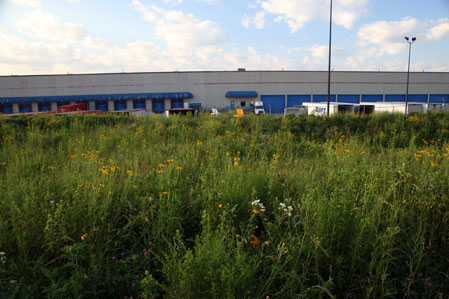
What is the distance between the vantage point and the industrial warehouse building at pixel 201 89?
43250 millimetres

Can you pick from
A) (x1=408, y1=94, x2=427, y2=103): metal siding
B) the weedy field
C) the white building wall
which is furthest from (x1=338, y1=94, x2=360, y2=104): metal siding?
the weedy field

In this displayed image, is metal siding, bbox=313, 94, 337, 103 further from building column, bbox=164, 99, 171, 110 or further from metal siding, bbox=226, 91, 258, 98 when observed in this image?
building column, bbox=164, 99, 171, 110

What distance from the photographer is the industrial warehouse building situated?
43.2 metres

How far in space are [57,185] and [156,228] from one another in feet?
6.17

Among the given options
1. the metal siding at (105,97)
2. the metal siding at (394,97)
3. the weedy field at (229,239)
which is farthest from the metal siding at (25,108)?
the metal siding at (394,97)

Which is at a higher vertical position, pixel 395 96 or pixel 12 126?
pixel 395 96

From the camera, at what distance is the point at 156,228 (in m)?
2.90

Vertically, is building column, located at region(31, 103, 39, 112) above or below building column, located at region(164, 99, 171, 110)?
below

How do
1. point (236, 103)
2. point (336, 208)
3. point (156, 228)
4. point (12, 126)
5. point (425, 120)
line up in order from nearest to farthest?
point (336, 208) → point (156, 228) → point (12, 126) → point (425, 120) → point (236, 103)

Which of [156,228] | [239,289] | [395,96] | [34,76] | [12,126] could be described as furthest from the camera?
[395,96]

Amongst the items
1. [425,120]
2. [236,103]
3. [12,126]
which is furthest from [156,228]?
[236,103]

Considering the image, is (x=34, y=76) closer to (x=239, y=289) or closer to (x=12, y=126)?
(x=12, y=126)

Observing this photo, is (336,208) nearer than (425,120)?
Yes

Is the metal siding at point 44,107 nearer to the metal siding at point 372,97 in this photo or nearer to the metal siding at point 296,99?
the metal siding at point 296,99
